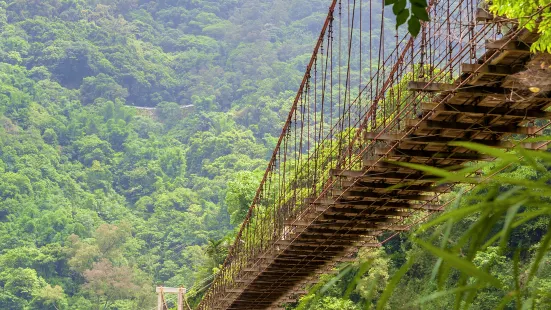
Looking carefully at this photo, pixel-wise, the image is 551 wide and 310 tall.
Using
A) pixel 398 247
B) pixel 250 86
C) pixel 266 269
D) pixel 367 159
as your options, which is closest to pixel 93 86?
pixel 250 86

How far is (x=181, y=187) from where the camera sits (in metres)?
77.1

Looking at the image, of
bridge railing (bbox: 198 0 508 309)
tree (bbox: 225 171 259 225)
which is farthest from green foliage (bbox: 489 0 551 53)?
tree (bbox: 225 171 259 225)

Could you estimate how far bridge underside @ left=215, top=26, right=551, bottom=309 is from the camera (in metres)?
8.48

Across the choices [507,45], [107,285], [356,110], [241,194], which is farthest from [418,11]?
[107,285]

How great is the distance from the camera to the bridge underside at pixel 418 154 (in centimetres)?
848

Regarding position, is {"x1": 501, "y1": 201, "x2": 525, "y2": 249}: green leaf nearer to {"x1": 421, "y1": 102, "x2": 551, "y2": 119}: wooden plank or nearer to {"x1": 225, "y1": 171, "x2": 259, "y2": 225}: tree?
{"x1": 421, "y1": 102, "x2": 551, "y2": 119}: wooden plank

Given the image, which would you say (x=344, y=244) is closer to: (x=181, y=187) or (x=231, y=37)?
(x=181, y=187)

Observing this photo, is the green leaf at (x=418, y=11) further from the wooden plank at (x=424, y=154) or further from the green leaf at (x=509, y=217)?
the wooden plank at (x=424, y=154)

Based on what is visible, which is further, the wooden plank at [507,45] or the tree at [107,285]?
the tree at [107,285]

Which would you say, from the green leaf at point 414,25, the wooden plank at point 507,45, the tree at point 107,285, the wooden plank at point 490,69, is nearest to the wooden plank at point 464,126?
the wooden plank at point 490,69

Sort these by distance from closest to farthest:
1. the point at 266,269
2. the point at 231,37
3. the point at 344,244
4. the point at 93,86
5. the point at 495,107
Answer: the point at 495,107 < the point at 344,244 < the point at 266,269 < the point at 93,86 < the point at 231,37

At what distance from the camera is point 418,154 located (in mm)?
9984

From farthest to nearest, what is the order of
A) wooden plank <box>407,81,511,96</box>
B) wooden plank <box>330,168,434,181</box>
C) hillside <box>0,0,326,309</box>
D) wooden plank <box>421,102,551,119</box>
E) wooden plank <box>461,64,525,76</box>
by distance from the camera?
hillside <box>0,0,326,309</box>, wooden plank <box>330,168,434,181</box>, wooden plank <box>421,102,551,119</box>, wooden plank <box>407,81,511,96</box>, wooden plank <box>461,64,525,76</box>

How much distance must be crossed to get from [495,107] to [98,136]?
7477cm
